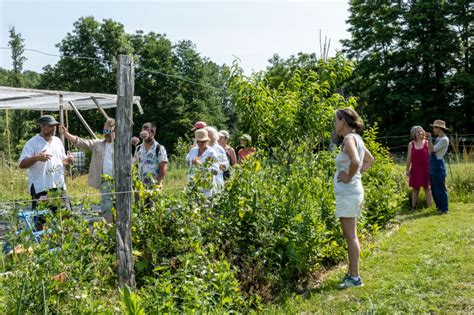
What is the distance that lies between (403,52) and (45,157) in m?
32.9

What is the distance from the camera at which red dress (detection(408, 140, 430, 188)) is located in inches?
356

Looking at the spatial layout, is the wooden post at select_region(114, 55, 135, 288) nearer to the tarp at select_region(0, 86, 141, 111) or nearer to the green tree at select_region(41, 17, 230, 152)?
the tarp at select_region(0, 86, 141, 111)

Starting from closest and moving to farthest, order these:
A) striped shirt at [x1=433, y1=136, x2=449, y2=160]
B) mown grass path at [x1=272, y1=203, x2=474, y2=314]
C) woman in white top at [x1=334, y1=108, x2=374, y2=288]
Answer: mown grass path at [x1=272, y1=203, x2=474, y2=314]
woman in white top at [x1=334, y1=108, x2=374, y2=288]
striped shirt at [x1=433, y1=136, x2=449, y2=160]

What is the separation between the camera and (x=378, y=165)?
827 centimetres

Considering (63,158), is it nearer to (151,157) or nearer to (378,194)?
(151,157)

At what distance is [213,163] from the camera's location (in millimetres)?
5332

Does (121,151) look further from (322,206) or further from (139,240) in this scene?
(322,206)

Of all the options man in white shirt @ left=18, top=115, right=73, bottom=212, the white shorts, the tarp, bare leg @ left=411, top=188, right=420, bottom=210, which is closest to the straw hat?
man in white shirt @ left=18, top=115, right=73, bottom=212

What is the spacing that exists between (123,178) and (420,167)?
6.74 metres

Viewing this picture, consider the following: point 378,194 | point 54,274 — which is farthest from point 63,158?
point 378,194

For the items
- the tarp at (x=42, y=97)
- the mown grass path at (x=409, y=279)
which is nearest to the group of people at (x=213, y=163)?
the mown grass path at (x=409, y=279)

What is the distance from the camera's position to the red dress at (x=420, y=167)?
9.05 metres

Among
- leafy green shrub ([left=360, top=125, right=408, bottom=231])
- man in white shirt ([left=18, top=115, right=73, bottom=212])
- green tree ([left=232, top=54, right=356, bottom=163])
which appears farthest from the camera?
leafy green shrub ([left=360, top=125, right=408, bottom=231])

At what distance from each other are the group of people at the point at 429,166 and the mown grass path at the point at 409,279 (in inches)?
64.2
